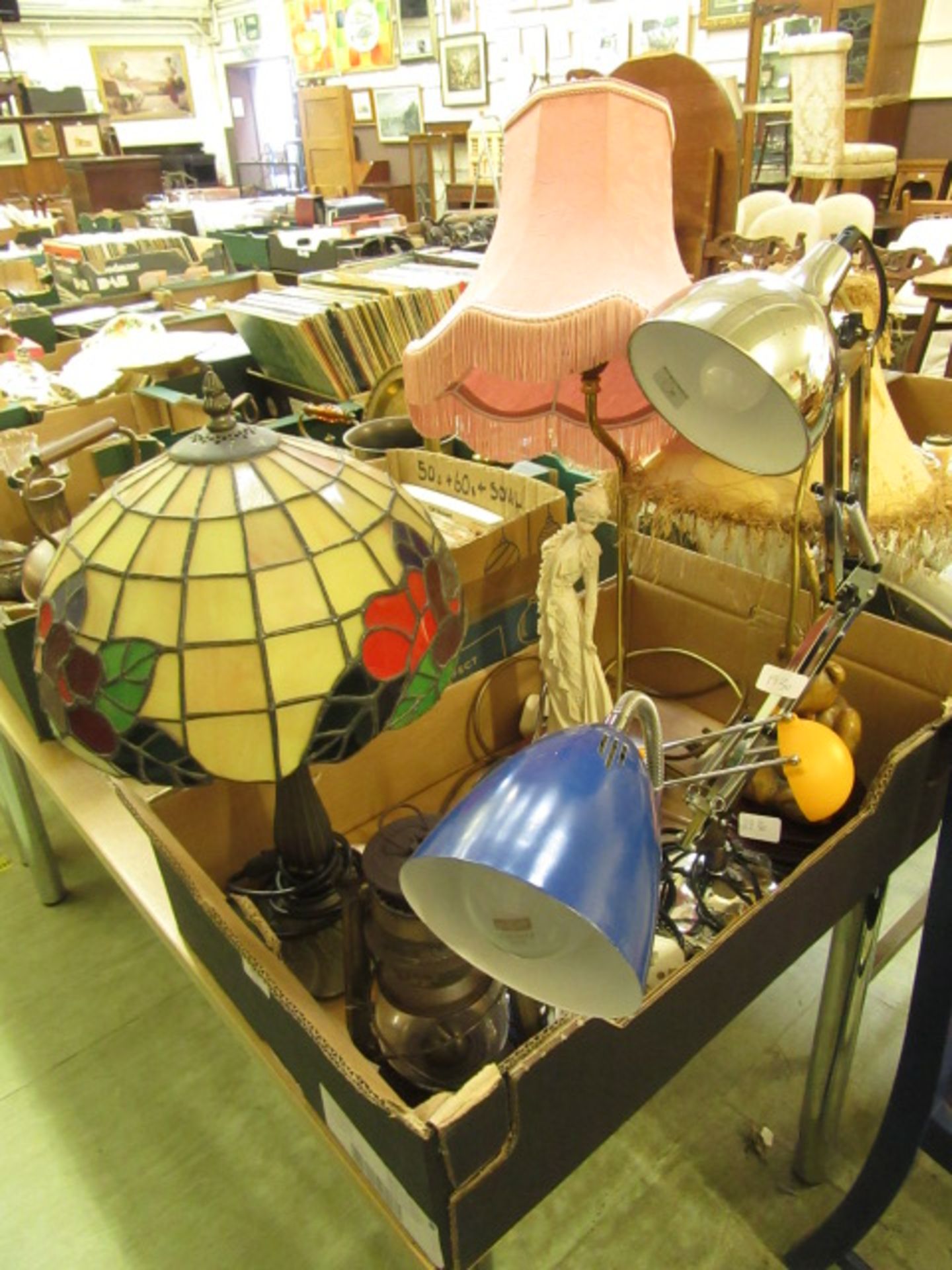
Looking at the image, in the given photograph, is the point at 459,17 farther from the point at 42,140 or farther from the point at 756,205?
the point at 756,205

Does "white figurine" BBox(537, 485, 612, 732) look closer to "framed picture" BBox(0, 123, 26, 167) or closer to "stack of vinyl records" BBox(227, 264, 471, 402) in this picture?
"stack of vinyl records" BBox(227, 264, 471, 402)

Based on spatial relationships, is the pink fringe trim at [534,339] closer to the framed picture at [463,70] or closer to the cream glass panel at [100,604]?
the cream glass panel at [100,604]

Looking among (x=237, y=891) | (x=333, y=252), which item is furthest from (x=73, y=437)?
(x=333, y=252)

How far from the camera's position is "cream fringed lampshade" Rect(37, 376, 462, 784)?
615mm

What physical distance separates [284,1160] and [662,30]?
6.73 m

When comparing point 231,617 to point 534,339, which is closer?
point 231,617

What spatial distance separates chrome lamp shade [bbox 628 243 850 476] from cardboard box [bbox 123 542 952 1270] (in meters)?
0.34

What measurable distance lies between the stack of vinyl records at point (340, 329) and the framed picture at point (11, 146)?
7.03m

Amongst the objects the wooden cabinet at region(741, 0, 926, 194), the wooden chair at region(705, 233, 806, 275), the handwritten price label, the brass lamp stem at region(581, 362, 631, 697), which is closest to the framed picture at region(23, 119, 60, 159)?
the wooden cabinet at region(741, 0, 926, 194)

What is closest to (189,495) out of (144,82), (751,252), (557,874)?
(557,874)

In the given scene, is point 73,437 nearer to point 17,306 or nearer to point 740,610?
point 740,610

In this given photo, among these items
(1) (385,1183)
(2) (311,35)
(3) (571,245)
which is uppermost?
(2) (311,35)

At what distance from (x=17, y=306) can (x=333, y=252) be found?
1363 mm

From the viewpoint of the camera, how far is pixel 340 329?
2.33m
